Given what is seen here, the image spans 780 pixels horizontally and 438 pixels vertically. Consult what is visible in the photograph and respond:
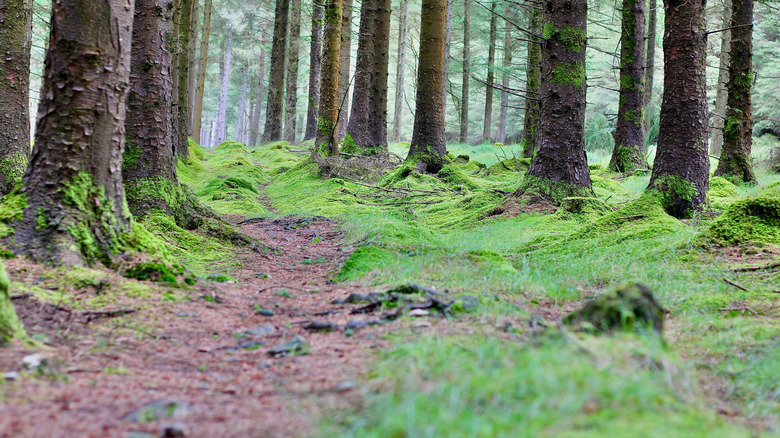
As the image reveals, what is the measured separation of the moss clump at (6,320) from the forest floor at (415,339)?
0.27ft

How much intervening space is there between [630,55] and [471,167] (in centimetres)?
488

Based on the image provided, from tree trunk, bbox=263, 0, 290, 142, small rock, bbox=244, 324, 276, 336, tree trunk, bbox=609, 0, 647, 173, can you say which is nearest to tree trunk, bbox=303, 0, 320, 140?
tree trunk, bbox=263, 0, 290, 142

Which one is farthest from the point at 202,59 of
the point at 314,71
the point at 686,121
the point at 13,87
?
the point at 686,121

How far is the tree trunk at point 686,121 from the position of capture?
6.37 meters

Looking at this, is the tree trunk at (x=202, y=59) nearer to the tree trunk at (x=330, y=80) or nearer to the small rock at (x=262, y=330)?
the tree trunk at (x=330, y=80)

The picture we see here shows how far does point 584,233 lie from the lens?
6102 millimetres

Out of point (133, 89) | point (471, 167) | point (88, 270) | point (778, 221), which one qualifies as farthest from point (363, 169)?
point (88, 270)

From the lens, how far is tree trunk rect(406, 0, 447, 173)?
12125mm

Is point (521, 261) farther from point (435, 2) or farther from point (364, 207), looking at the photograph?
point (435, 2)

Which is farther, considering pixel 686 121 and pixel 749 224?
pixel 686 121

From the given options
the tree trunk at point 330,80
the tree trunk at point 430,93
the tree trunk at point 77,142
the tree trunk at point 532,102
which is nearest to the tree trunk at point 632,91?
the tree trunk at point 532,102

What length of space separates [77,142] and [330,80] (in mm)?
10395

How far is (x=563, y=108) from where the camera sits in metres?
7.73

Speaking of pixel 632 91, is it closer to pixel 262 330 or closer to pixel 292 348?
pixel 262 330
